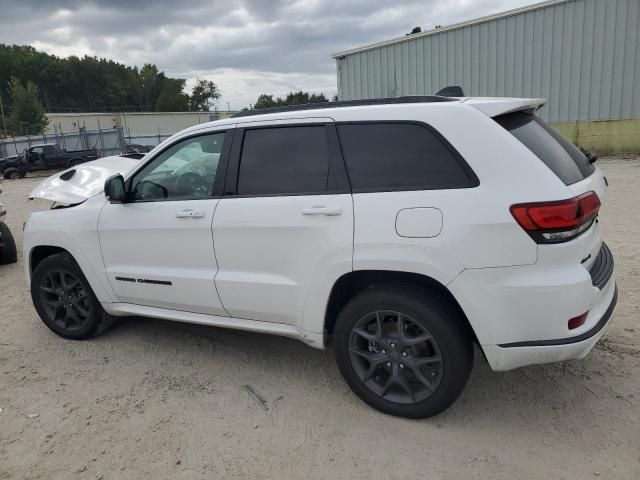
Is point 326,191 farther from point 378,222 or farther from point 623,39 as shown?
point 623,39

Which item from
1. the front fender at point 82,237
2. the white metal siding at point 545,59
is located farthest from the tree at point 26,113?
the front fender at point 82,237

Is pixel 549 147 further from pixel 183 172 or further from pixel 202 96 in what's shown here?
pixel 202 96

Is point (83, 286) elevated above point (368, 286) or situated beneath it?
situated beneath

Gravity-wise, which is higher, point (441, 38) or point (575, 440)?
point (441, 38)

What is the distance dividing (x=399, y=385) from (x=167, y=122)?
58.8 m

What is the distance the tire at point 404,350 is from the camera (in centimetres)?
278

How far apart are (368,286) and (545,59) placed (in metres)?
15.4

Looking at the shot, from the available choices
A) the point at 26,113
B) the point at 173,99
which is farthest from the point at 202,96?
the point at 26,113

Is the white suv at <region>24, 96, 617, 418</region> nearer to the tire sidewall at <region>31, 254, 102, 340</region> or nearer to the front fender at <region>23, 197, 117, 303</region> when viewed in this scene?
the front fender at <region>23, 197, 117, 303</region>

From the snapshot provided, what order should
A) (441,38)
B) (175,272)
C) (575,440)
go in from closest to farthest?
(575,440) < (175,272) < (441,38)

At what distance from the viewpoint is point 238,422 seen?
3104 mm

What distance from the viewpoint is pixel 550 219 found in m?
2.49

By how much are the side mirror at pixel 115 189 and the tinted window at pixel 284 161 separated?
1.00 metres

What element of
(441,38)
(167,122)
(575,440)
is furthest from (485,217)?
(167,122)
